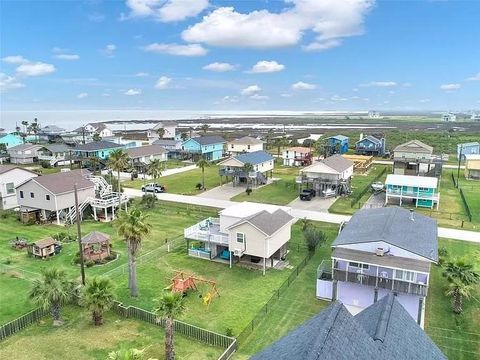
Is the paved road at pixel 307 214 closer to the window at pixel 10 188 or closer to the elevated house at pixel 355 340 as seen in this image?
the window at pixel 10 188

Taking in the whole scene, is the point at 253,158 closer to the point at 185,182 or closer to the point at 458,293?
the point at 185,182

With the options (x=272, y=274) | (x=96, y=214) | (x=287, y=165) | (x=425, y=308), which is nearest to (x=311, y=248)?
(x=272, y=274)

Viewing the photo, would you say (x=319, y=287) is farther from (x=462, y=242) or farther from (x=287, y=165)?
(x=287, y=165)

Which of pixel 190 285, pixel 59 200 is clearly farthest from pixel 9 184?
pixel 190 285

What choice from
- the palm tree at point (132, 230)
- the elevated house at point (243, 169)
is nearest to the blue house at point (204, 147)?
the elevated house at point (243, 169)

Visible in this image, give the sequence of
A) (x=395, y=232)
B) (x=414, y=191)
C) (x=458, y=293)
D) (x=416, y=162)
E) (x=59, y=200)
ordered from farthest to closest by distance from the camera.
→ (x=416, y=162)
(x=414, y=191)
(x=59, y=200)
(x=395, y=232)
(x=458, y=293)

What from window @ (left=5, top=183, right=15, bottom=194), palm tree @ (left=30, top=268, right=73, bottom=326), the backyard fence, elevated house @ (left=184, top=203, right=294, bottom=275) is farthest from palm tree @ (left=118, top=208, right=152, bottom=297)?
window @ (left=5, top=183, right=15, bottom=194)

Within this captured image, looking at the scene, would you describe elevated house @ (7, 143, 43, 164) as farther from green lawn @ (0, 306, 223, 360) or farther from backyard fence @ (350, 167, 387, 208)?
green lawn @ (0, 306, 223, 360)
